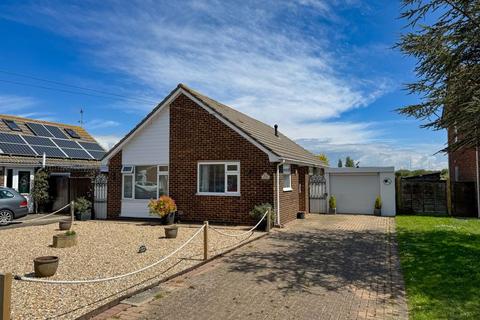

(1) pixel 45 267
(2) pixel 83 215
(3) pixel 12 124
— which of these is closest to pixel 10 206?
(2) pixel 83 215

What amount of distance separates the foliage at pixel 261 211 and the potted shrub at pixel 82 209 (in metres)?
8.36

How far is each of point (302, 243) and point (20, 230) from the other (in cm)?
1063

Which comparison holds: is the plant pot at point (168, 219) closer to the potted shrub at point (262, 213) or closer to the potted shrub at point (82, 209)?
the potted shrub at point (262, 213)

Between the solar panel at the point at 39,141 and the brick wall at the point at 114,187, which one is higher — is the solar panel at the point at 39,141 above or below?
above

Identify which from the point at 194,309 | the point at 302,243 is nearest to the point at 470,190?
the point at 302,243

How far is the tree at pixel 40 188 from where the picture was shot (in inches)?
786

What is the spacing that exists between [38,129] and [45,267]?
2169 centimetres

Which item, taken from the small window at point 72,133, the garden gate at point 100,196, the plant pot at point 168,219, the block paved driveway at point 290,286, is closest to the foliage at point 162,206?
the plant pot at point 168,219

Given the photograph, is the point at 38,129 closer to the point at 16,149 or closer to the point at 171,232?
the point at 16,149

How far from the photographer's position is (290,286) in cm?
684

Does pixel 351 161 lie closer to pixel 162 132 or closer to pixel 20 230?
pixel 162 132

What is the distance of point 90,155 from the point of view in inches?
1030

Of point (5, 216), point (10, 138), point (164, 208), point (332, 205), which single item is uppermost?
point (10, 138)

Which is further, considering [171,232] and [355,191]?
[355,191]
